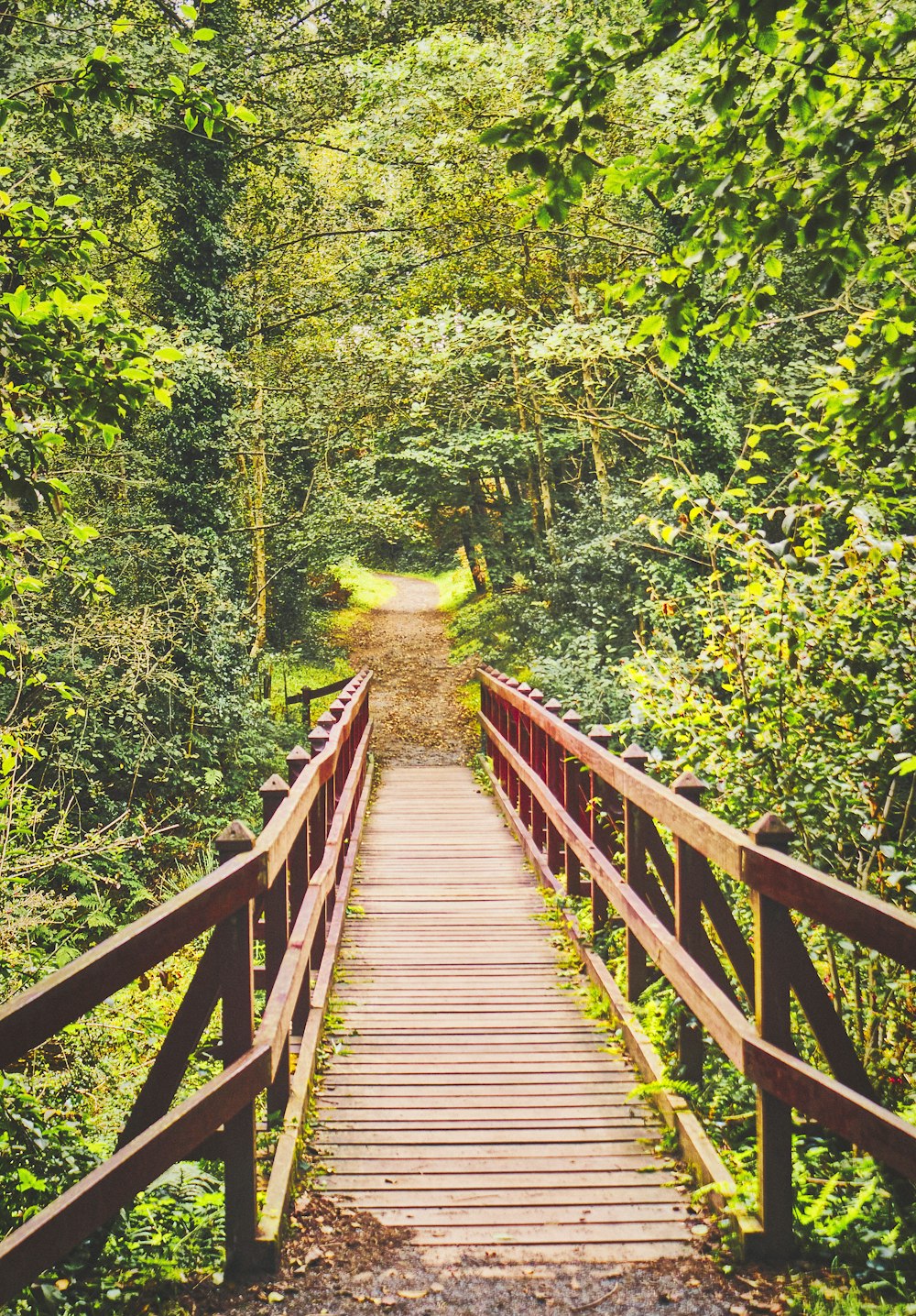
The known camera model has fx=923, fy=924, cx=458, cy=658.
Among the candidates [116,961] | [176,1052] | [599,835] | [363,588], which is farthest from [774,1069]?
[363,588]

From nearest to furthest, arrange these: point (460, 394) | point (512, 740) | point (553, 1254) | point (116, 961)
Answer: point (116, 961), point (553, 1254), point (512, 740), point (460, 394)

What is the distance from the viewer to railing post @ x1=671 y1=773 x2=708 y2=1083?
343cm

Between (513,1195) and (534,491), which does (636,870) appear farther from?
(534,491)

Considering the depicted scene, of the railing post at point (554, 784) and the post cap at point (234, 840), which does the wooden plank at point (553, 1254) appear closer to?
the post cap at point (234, 840)

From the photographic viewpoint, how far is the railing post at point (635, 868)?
170 inches

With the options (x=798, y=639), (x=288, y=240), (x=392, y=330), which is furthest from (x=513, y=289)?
(x=798, y=639)

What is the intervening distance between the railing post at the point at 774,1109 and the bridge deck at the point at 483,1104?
309 millimetres

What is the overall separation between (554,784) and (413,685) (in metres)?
15.8

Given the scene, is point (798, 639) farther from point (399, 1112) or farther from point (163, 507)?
point (163, 507)

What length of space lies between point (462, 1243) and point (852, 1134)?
130 centimetres

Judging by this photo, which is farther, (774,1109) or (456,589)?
(456,589)

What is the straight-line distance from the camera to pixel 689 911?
3.47m

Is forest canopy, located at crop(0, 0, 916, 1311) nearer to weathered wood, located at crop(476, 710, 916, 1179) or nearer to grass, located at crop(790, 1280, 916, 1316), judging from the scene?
grass, located at crop(790, 1280, 916, 1316)

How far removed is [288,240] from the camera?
647 inches
